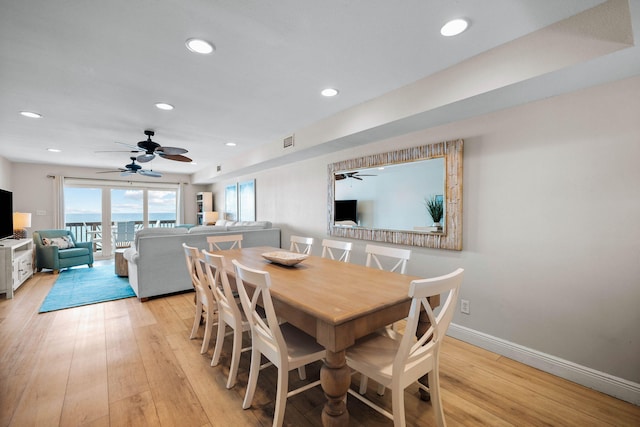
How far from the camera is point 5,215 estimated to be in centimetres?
421

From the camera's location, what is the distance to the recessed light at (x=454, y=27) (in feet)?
5.35

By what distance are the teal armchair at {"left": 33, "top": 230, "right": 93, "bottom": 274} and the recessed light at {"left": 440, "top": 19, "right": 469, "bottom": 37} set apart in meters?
6.91

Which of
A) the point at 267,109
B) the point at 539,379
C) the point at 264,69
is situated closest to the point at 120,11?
the point at 264,69

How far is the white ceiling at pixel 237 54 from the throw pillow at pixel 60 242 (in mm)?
2961

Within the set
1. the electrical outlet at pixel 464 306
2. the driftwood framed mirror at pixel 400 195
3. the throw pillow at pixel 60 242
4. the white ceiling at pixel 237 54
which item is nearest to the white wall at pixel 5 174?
the throw pillow at pixel 60 242

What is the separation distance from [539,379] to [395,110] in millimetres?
2447

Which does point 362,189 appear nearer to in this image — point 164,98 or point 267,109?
point 267,109

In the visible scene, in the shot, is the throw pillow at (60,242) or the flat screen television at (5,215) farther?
the throw pillow at (60,242)

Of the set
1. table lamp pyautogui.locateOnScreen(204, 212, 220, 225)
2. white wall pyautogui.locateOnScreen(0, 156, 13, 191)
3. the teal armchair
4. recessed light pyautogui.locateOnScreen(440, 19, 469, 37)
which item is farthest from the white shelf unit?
recessed light pyautogui.locateOnScreen(440, 19, 469, 37)

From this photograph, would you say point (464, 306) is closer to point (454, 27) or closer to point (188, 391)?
point (454, 27)

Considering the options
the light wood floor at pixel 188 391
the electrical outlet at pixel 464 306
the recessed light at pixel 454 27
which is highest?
the recessed light at pixel 454 27

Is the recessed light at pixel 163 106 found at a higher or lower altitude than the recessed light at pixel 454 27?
higher

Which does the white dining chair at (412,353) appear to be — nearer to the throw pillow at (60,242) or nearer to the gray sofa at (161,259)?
the gray sofa at (161,259)

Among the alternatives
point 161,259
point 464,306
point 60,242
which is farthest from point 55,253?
point 464,306
